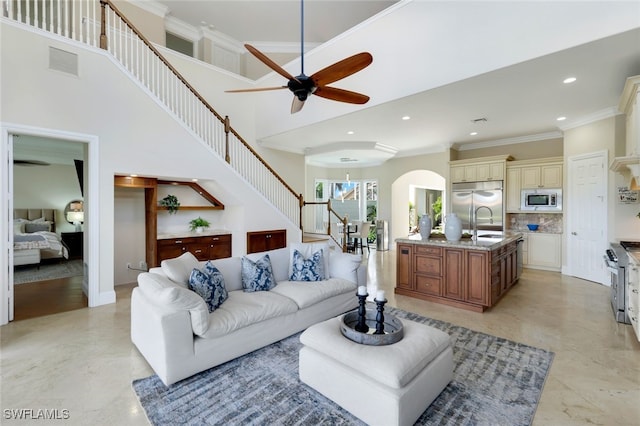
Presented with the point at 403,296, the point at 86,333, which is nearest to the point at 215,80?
the point at 86,333

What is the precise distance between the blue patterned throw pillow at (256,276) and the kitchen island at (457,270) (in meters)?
2.22

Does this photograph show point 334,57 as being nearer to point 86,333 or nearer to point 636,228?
point 86,333

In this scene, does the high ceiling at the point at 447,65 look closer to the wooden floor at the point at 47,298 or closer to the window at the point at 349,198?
the window at the point at 349,198

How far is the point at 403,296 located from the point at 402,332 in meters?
2.49

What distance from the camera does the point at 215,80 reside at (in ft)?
21.3

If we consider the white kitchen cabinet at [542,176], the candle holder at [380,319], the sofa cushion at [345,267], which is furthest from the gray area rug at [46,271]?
the white kitchen cabinet at [542,176]

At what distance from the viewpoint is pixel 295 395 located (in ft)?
6.98

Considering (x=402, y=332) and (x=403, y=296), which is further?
(x=403, y=296)

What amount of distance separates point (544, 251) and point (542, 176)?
64.3 inches

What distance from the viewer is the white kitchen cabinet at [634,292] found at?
2.91 meters

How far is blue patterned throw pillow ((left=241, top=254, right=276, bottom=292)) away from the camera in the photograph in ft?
10.8

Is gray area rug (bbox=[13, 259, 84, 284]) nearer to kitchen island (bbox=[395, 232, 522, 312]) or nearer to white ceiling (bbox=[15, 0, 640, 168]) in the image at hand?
white ceiling (bbox=[15, 0, 640, 168])

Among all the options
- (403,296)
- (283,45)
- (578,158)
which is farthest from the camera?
(283,45)

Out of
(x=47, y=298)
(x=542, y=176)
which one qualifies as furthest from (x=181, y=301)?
(x=542, y=176)
